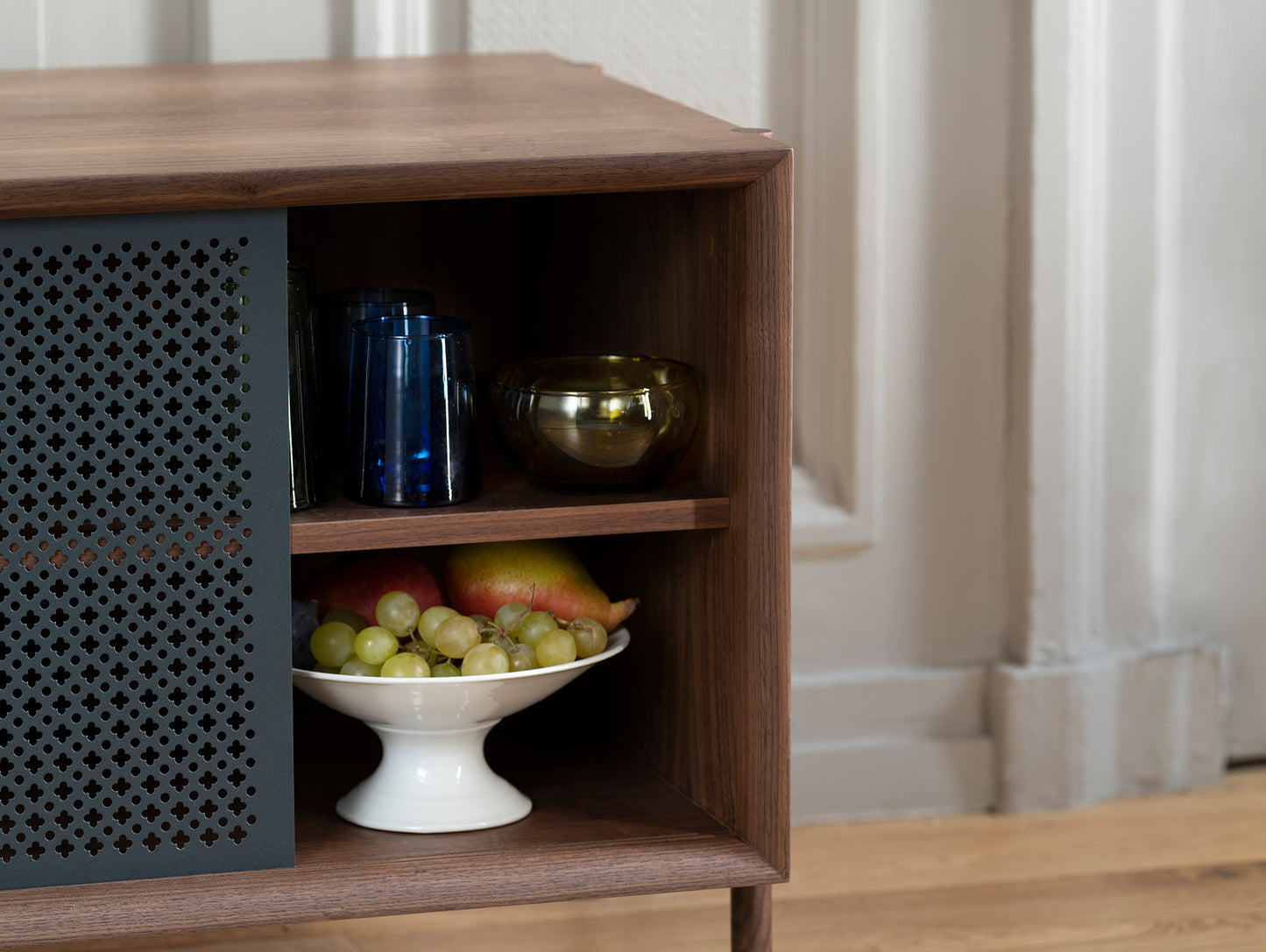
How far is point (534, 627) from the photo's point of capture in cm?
98

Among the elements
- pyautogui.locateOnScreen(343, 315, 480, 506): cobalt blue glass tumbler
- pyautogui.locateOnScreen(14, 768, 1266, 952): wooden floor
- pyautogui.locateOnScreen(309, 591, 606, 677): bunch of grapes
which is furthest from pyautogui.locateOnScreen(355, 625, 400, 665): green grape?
pyautogui.locateOnScreen(14, 768, 1266, 952): wooden floor

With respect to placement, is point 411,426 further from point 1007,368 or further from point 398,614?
point 1007,368

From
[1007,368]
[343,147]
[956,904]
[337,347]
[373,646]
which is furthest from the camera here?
[1007,368]

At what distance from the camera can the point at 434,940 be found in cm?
127

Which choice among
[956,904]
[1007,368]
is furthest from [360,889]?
[1007,368]

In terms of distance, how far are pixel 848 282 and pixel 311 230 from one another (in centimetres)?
57

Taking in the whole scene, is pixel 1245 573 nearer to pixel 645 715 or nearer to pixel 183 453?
pixel 645 715

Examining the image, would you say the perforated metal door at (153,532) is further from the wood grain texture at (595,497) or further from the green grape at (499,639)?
the green grape at (499,639)

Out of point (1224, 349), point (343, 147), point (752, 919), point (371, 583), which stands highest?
point (343, 147)

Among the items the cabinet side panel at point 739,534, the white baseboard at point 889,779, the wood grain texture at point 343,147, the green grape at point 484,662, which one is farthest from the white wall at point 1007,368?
the green grape at point 484,662

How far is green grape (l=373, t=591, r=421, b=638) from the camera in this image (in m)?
0.97

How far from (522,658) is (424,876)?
161 mm

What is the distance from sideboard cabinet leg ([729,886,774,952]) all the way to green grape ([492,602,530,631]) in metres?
0.24

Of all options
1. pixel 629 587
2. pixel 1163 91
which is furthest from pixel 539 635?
pixel 1163 91
